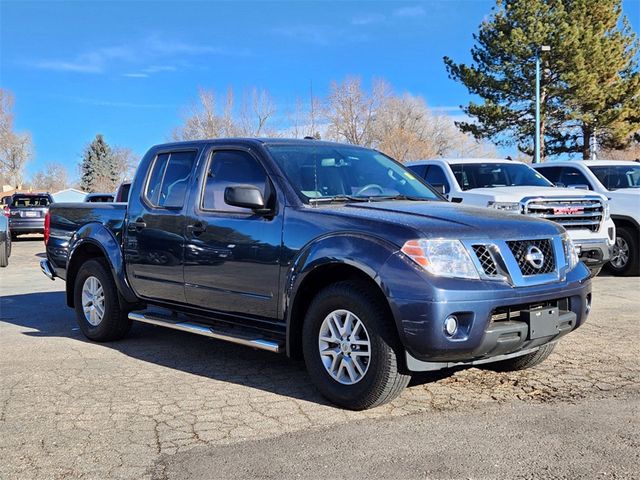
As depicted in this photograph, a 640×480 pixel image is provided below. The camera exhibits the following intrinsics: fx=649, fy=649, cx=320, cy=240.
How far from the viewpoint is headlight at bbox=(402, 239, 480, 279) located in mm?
3982

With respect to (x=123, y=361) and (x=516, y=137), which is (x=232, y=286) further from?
(x=516, y=137)

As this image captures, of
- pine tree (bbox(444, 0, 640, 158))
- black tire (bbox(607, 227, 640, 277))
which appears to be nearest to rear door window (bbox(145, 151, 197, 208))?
black tire (bbox(607, 227, 640, 277))

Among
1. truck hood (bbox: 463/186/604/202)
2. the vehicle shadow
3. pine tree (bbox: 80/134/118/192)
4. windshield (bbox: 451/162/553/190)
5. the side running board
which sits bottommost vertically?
the vehicle shadow

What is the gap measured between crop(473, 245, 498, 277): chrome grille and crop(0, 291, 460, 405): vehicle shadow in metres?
1.29

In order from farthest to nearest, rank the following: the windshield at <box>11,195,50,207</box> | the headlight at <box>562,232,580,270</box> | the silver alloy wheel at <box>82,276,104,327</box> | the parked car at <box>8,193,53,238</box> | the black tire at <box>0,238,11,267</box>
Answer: the windshield at <box>11,195,50,207</box> < the parked car at <box>8,193,53,238</box> < the black tire at <box>0,238,11,267</box> < the silver alloy wheel at <box>82,276,104,327</box> < the headlight at <box>562,232,580,270</box>

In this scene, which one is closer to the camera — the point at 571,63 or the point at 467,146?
the point at 571,63

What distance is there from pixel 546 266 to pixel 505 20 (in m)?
30.1

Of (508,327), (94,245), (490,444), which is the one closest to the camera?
(490,444)

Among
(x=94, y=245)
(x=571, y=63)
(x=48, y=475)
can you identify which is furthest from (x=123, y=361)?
(x=571, y=63)

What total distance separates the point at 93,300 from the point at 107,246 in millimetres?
673

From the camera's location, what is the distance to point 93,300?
669cm

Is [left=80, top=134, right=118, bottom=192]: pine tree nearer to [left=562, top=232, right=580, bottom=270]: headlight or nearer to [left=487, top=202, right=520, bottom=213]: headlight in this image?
[left=487, top=202, right=520, bottom=213]: headlight

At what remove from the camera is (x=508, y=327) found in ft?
13.5

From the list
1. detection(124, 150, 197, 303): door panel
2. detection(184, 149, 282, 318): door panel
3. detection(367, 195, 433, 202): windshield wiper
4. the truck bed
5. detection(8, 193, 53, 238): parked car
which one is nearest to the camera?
detection(184, 149, 282, 318): door panel
